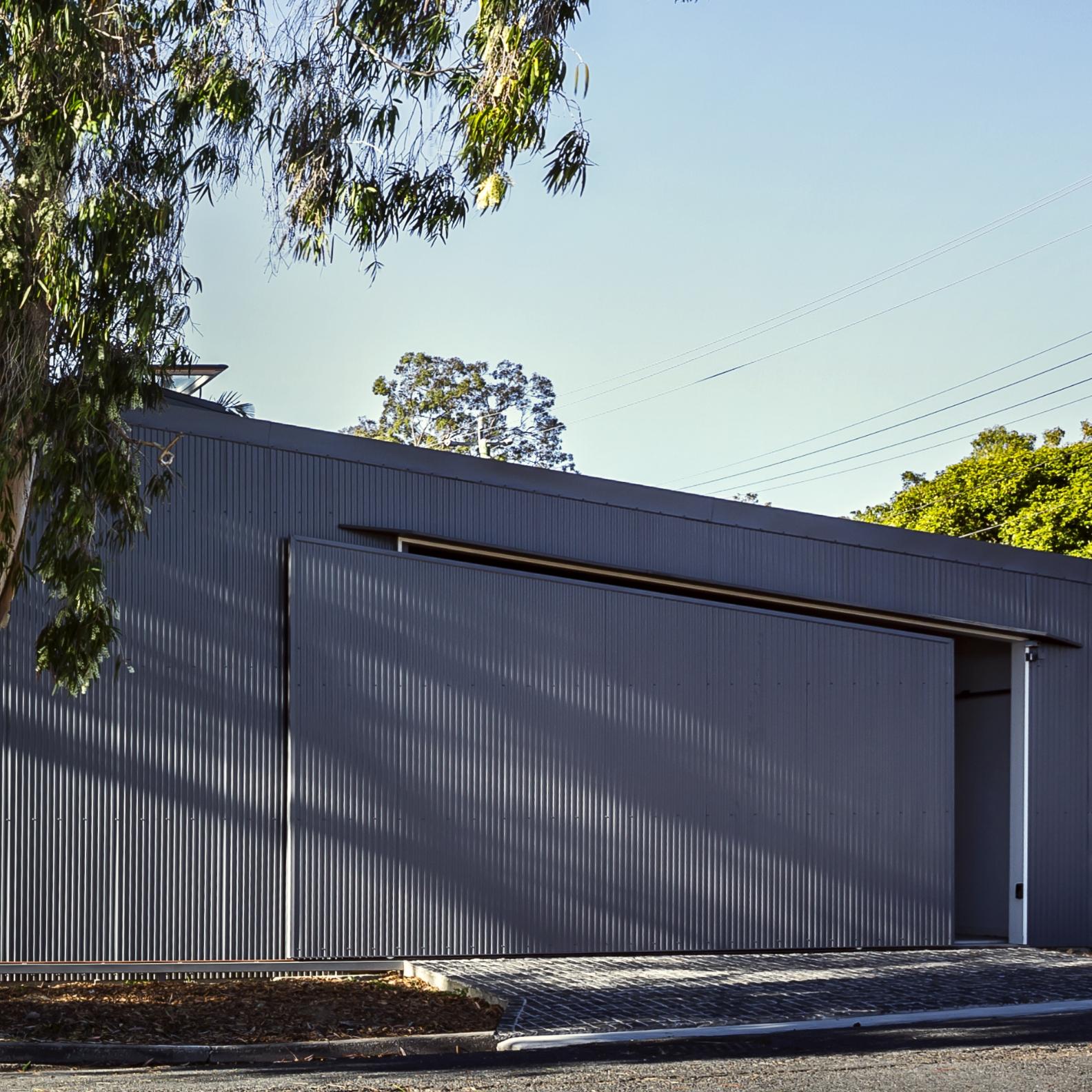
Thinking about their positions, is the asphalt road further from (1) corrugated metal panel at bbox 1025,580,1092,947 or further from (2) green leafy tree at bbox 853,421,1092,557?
(2) green leafy tree at bbox 853,421,1092,557

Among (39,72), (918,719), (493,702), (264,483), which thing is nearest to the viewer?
(39,72)

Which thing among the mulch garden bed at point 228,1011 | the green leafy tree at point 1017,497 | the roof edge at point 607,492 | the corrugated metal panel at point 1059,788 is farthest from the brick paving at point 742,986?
the green leafy tree at point 1017,497

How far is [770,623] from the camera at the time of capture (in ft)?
44.7

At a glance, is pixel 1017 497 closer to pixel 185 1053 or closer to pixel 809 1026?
pixel 809 1026

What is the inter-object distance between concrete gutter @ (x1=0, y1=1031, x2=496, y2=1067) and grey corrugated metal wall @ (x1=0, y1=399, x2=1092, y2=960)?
89.2 inches

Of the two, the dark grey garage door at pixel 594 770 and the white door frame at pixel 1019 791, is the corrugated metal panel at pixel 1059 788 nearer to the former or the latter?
the white door frame at pixel 1019 791

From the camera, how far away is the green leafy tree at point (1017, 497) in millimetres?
35094

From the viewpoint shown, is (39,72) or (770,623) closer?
(39,72)

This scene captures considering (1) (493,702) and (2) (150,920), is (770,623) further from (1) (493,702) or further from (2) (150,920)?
(2) (150,920)

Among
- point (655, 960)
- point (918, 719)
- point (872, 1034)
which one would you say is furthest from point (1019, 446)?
point (872, 1034)

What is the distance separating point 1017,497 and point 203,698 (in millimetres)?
30456

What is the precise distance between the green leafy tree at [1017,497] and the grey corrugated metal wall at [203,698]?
23.9 m

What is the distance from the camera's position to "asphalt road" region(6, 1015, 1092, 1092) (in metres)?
6.95

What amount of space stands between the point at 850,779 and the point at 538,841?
3.69 m
